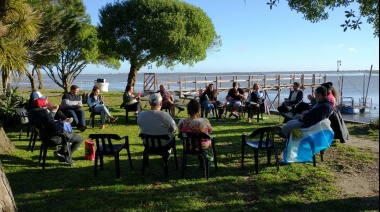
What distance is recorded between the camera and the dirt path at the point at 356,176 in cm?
469

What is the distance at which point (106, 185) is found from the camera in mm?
4922

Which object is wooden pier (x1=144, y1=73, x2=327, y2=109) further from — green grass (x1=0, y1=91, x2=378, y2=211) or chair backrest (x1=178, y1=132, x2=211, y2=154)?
chair backrest (x1=178, y1=132, x2=211, y2=154)

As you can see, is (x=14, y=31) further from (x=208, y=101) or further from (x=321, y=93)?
(x=208, y=101)

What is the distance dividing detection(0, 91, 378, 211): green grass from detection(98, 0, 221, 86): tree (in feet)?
38.5

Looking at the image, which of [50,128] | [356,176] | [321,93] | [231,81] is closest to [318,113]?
[321,93]

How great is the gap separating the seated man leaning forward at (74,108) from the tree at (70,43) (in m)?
10.1

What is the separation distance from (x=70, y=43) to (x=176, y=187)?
23.6 metres

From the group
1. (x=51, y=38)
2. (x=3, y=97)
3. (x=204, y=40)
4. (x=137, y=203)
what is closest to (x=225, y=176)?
(x=137, y=203)

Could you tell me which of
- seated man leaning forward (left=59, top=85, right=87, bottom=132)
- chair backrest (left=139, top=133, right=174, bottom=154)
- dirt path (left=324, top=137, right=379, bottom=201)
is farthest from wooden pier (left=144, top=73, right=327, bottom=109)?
chair backrest (left=139, top=133, right=174, bottom=154)

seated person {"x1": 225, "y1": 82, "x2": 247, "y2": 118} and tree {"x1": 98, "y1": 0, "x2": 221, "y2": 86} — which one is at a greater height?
tree {"x1": 98, "y1": 0, "x2": 221, "y2": 86}

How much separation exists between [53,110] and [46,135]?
1.90m

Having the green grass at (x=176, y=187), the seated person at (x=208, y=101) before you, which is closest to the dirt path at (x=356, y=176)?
the green grass at (x=176, y=187)

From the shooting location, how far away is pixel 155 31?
17.4 meters

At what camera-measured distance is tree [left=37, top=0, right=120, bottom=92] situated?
2003 centimetres
